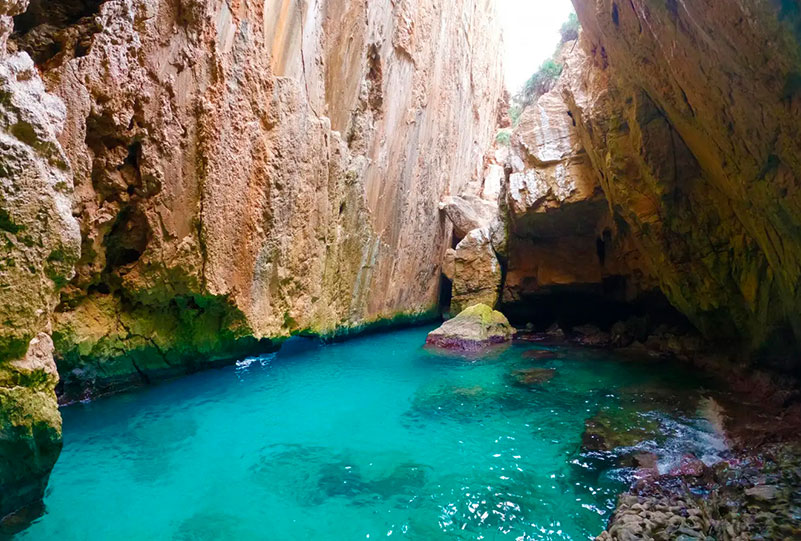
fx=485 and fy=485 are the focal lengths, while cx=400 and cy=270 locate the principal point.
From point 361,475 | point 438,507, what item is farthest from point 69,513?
point 438,507

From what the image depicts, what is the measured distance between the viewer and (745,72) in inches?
180

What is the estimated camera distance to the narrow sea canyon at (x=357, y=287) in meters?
4.43

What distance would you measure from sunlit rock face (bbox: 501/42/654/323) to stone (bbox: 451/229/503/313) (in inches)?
59.2

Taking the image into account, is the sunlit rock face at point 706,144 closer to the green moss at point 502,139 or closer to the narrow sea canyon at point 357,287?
the narrow sea canyon at point 357,287

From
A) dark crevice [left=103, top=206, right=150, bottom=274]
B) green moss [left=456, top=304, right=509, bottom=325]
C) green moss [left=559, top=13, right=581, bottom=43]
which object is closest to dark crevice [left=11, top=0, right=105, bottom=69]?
dark crevice [left=103, top=206, right=150, bottom=274]

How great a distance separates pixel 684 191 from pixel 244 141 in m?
8.47

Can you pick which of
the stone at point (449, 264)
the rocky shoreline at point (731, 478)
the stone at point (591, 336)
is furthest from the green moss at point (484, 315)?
the rocky shoreline at point (731, 478)

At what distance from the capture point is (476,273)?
61.6ft

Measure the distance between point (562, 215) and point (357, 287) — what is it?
6494 mm

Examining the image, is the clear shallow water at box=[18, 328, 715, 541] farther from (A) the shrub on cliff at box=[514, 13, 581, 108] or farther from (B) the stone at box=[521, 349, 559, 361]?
(A) the shrub on cliff at box=[514, 13, 581, 108]

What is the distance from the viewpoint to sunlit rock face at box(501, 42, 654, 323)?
1352 cm

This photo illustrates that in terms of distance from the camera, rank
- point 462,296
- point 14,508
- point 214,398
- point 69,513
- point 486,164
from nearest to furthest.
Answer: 1. point 14,508
2. point 69,513
3. point 214,398
4. point 462,296
5. point 486,164

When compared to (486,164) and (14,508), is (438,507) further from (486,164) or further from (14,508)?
(486,164)

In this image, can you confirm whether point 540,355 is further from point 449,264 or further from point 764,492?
point 449,264
